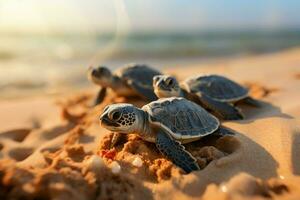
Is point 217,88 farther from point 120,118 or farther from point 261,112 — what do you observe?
point 120,118

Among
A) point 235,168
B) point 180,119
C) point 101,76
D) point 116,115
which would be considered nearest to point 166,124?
point 180,119

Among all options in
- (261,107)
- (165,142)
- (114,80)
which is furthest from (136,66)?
(165,142)

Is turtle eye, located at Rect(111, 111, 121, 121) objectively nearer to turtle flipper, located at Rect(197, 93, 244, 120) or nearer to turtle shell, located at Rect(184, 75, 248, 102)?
turtle flipper, located at Rect(197, 93, 244, 120)

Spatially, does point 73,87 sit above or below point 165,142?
below

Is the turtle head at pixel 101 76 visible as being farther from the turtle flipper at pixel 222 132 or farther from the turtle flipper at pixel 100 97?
the turtle flipper at pixel 222 132

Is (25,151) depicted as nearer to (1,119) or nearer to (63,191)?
(1,119)

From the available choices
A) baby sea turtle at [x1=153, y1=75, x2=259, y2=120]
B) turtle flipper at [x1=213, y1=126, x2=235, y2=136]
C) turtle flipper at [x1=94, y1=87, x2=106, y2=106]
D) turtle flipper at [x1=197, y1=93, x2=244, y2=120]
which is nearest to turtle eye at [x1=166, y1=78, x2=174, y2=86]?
baby sea turtle at [x1=153, y1=75, x2=259, y2=120]
